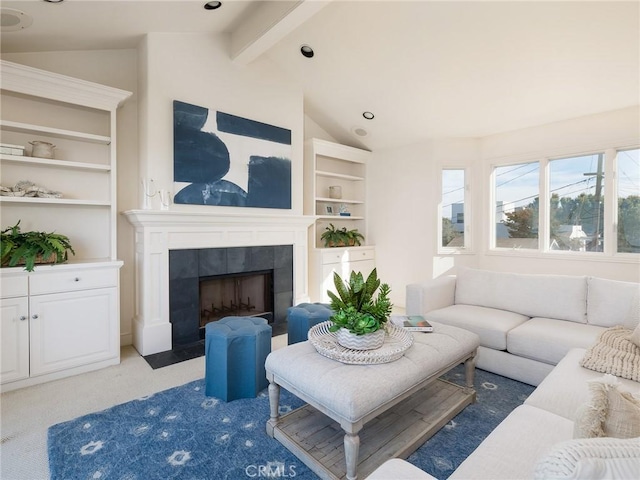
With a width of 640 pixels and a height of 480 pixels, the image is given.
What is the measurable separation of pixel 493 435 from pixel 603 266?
11.0ft

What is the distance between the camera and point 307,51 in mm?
3744

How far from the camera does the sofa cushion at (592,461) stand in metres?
0.64

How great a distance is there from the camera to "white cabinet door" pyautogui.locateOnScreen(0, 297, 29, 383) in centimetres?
238

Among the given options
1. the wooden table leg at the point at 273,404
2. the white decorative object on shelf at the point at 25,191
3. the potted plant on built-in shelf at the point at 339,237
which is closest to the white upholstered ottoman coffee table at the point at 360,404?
the wooden table leg at the point at 273,404

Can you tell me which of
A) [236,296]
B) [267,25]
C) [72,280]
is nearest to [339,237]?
[236,296]

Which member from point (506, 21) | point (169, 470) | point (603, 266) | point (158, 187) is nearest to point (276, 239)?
point (158, 187)

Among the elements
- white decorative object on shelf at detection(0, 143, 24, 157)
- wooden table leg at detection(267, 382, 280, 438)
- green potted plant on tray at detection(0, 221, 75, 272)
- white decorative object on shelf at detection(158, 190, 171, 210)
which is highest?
white decorative object on shelf at detection(0, 143, 24, 157)

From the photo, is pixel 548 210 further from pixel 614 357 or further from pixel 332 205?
pixel 332 205

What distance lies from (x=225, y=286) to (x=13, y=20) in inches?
111

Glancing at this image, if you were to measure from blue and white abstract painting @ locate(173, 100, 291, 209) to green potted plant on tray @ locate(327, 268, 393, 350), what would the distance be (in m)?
2.16

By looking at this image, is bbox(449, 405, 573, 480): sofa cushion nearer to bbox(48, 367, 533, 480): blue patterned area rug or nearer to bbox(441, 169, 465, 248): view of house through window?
bbox(48, 367, 533, 480): blue patterned area rug

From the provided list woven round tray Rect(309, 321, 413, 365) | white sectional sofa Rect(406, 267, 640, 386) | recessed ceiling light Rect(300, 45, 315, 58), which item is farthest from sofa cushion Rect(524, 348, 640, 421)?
recessed ceiling light Rect(300, 45, 315, 58)

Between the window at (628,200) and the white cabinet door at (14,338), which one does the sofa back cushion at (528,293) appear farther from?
the white cabinet door at (14,338)

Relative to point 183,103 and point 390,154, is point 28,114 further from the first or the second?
point 390,154
